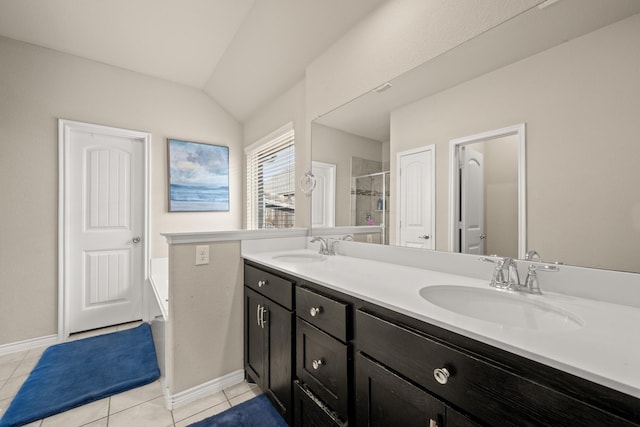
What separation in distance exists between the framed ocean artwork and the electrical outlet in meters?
1.64

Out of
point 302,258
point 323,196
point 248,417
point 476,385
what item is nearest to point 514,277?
point 476,385

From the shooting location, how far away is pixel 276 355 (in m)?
1.45

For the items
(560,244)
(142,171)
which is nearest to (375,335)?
(560,244)

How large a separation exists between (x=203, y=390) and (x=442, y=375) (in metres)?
1.62

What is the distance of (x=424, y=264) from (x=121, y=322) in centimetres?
311

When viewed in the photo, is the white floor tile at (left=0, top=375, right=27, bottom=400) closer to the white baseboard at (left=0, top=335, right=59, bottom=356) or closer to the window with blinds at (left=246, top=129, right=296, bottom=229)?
the white baseboard at (left=0, top=335, right=59, bottom=356)

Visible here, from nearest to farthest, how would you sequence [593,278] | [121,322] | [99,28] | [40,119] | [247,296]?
[593,278]
[247,296]
[99,28]
[40,119]
[121,322]

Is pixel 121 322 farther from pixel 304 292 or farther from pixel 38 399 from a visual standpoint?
pixel 304 292

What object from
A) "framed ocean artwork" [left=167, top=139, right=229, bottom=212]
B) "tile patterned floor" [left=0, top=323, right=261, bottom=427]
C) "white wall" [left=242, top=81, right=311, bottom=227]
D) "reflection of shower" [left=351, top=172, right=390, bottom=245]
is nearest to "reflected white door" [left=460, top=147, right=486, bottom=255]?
"reflection of shower" [left=351, top=172, right=390, bottom=245]

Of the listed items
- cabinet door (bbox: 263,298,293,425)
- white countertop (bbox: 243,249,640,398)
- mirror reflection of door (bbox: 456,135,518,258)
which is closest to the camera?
white countertop (bbox: 243,249,640,398)

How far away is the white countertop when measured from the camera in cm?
48

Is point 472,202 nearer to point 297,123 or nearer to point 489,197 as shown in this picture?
point 489,197

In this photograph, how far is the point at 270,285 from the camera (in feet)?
4.95

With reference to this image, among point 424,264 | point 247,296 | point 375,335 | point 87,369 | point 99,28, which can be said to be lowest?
point 87,369
